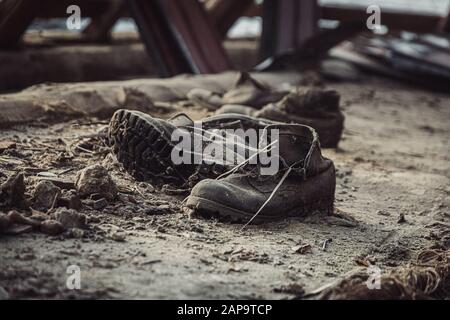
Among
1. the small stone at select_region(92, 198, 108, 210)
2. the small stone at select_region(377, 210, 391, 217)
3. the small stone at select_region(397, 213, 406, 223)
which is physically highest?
the small stone at select_region(92, 198, 108, 210)

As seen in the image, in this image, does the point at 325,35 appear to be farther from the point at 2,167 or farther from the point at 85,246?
the point at 85,246

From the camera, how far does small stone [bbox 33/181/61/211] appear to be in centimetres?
249

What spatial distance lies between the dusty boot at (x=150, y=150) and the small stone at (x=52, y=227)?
683 mm

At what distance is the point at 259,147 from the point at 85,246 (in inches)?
36.8

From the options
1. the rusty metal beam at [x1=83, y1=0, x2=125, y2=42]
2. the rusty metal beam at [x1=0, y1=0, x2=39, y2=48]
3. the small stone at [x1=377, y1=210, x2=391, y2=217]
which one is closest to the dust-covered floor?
the small stone at [x1=377, y1=210, x2=391, y2=217]

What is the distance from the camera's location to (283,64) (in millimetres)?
6434

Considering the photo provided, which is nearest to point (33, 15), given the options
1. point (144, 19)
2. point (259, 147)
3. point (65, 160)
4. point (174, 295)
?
point (144, 19)

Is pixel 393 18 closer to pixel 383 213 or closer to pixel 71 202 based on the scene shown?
pixel 383 213

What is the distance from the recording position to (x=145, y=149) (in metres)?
2.91

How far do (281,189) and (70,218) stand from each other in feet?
2.80

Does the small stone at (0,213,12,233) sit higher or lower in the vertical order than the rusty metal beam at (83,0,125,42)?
higher

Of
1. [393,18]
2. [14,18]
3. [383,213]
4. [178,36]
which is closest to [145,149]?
[383,213]

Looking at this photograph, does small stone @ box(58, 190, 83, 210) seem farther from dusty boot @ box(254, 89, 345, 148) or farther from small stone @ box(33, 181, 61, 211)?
dusty boot @ box(254, 89, 345, 148)

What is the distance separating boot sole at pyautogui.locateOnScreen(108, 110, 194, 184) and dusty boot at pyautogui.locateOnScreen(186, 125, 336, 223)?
0.25 meters
